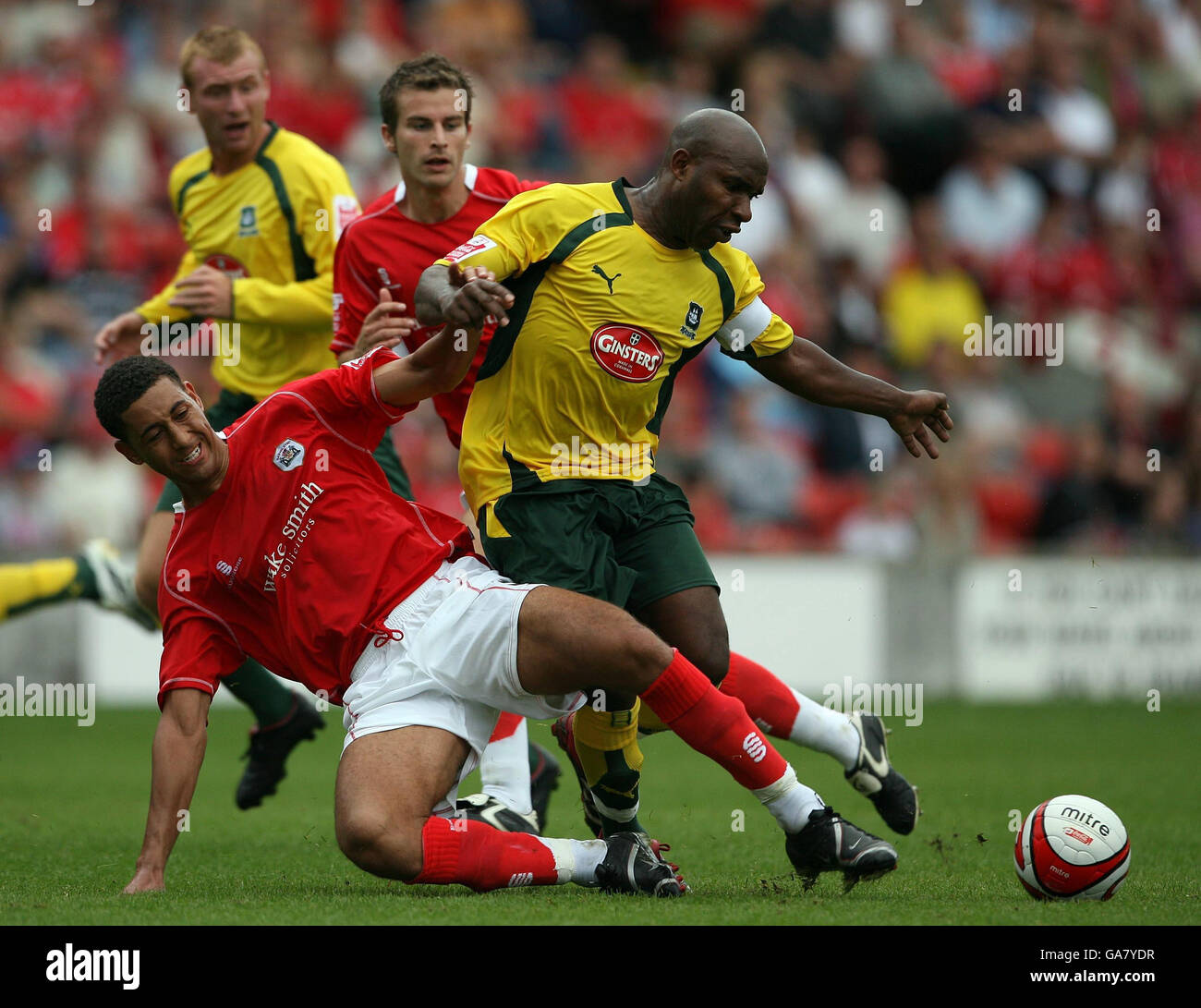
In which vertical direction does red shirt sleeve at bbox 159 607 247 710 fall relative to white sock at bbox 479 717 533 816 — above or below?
above

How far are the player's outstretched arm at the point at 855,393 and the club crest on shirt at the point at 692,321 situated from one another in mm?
353

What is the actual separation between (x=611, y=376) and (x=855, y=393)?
0.93 m

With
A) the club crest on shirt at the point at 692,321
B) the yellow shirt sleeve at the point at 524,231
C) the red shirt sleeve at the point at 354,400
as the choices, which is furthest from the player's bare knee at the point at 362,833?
the club crest on shirt at the point at 692,321

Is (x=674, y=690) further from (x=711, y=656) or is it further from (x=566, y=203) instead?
(x=566, y=203)

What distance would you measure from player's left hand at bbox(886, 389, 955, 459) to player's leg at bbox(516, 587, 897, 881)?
1267 millimetres

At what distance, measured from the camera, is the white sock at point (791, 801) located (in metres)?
5.23

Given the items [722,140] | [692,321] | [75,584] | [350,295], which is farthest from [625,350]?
[75,584]

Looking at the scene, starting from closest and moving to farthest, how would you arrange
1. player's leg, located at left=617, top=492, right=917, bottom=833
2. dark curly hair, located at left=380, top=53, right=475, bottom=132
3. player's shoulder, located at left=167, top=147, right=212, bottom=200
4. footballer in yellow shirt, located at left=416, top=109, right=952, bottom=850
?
footballer in yellow shirt, located at left=416, top=109, right=952, bottom=850 → player's leg, located at left=617, top=492, right=917, bottom=833 → dark curly hair, located at left=380, top=53, right=475, bottom=132 → player's shoulder, located at left=167, top=147, right=212, bottom=200

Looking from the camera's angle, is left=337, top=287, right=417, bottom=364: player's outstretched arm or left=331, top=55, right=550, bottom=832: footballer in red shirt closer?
left=337, top=287, right=417, bottom=364: player's outstretched arm

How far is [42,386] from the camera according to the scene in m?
12.8

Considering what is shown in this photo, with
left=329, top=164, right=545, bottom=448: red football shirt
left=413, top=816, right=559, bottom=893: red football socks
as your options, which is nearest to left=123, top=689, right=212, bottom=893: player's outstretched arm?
left=413, top=816, right=559, bottom=893: red football socks

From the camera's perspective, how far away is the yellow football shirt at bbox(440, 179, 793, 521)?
549 cm

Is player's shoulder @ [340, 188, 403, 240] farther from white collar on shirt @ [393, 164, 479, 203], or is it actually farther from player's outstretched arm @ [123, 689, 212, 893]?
player's outstretched arm @ [123, 689, 212, 893]

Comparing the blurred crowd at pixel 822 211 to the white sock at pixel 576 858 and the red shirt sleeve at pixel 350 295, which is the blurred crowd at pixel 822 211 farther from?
the white sock at pixel 576 858
